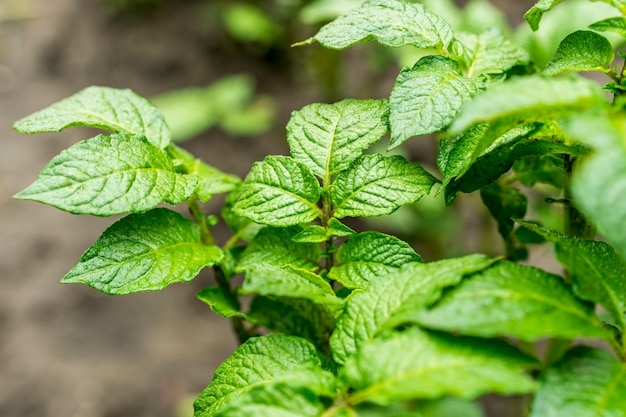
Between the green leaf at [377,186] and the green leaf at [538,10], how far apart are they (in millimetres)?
246

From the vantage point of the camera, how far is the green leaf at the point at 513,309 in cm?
57

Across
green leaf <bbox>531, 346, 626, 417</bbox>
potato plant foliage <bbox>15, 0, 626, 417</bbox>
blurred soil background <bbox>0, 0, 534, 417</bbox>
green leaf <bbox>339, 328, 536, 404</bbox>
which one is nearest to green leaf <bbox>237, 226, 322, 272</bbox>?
potato plant foliage <bbox>15, 0, 626, 417</bbox>

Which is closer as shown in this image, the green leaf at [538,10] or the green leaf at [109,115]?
the green leaf at [538,10]

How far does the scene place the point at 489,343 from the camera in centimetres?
61

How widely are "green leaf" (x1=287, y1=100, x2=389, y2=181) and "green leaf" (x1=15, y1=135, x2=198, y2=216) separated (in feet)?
0.53

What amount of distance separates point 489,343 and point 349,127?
37 cm

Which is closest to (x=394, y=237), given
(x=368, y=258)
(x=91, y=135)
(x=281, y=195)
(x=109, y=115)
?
(x=368, y=258)

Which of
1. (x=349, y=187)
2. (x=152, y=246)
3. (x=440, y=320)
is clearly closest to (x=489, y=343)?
(x=440, y=320)

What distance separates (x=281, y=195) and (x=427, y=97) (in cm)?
23

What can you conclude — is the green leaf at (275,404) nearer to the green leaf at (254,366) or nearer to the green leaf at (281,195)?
the green leaf at (254,366)

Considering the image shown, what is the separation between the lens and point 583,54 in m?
0.80

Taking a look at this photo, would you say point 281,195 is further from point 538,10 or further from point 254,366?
point 538,10

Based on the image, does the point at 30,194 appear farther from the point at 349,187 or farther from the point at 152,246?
the point at 349,187

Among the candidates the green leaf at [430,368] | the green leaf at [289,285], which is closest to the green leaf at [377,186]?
the green leaf at [289,285]
